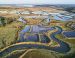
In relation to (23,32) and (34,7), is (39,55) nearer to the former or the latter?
(23,32)

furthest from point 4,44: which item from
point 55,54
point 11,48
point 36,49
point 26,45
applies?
point 55,54

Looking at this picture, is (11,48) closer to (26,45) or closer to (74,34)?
(26,45)

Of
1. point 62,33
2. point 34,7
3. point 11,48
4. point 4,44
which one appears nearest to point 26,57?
point 11,48

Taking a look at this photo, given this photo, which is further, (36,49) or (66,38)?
(66,38)

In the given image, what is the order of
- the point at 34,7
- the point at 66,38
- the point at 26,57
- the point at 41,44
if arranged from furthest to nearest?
the point at 34,7 → the point at 66,38 → the point at 41,44 → the point at 26,57

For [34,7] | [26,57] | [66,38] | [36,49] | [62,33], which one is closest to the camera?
[26,57]

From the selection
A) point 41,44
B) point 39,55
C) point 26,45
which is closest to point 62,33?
point 41,44

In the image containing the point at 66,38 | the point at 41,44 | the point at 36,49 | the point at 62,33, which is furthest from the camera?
the point at 62,33

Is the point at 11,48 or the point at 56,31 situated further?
the point at 56,31

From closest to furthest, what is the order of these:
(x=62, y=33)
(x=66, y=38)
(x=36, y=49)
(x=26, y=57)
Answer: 1. (x=26, y=57)
2. (x=36, y=49)
3. (x=66, y=38)
4. (x=62, y=33)
